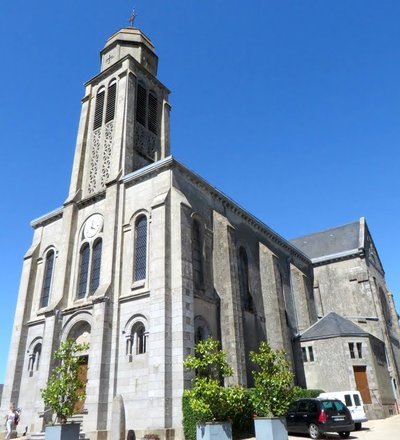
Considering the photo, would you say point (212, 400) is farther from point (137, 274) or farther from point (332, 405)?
point (137, 274)

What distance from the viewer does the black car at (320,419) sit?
14.8 m

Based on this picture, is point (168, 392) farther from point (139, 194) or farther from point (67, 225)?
point (67, 225)

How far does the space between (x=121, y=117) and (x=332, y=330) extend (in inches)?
750

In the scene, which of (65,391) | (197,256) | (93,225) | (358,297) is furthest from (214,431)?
(358,297)

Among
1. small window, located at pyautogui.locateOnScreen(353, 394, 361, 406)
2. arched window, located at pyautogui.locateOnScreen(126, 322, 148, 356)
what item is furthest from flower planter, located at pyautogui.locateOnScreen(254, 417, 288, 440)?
small window, located at pyautogui.locateOnScreen(353, 394, 361, 406)

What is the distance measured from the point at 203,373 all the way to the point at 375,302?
21.9 m

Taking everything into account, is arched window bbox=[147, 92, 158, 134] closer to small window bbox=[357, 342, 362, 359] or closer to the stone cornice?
the stone cornice

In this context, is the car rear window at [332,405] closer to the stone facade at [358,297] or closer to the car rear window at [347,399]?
the car rear window at [347,399]

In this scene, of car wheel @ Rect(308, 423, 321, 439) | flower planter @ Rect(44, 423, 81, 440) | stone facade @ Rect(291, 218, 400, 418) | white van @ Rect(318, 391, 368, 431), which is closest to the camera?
flower planter @ Rect(44, 423, 81, 440)

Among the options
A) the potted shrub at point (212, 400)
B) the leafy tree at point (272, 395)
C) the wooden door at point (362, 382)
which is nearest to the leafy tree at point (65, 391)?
the potted shrub at point (212, 400)

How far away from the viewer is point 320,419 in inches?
585

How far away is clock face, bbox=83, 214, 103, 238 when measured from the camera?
73.6 feet

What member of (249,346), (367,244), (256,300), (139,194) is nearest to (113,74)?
(139,194)

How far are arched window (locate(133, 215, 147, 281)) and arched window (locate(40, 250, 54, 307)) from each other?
6.89m
